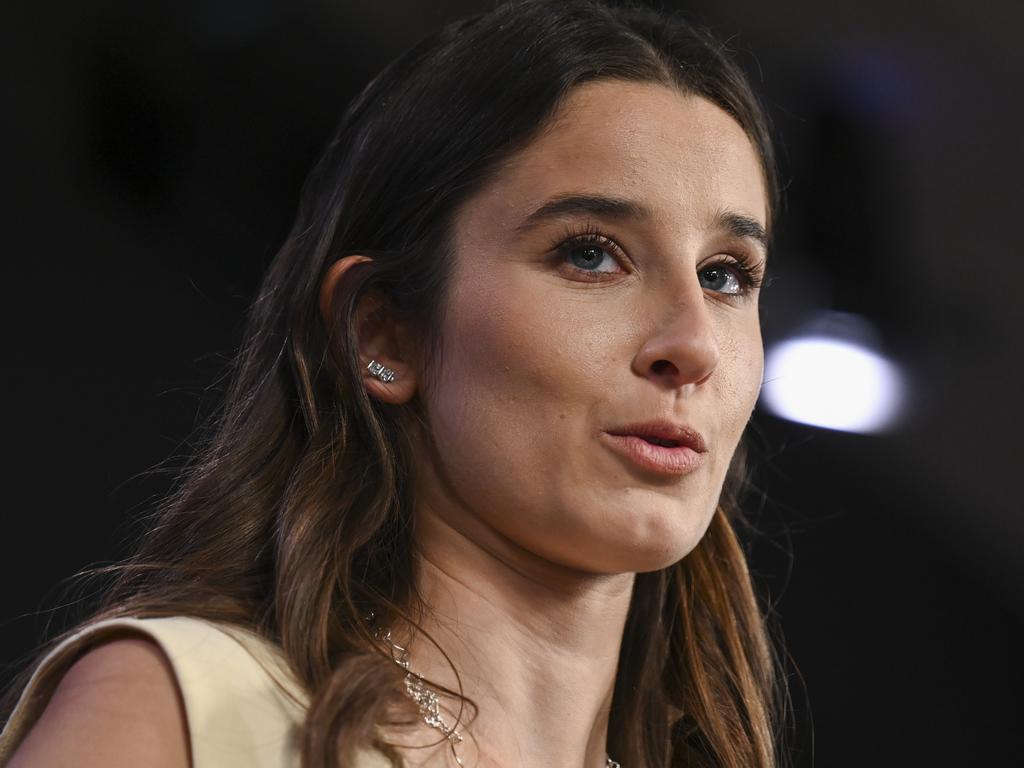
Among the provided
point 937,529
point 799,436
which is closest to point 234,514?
point 799,436

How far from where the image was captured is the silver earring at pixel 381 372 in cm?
165

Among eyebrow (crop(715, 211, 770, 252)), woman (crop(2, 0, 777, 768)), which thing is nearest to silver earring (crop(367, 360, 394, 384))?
woman (crop(2, 0, 777, 768))

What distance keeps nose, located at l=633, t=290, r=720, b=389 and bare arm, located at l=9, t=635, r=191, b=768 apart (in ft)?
1.82

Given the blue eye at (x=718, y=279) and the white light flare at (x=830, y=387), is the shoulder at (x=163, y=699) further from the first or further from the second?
the white light flare at (x=830, y=387)

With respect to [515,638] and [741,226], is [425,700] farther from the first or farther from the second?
[741,226]

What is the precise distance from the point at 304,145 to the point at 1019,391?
1.26m

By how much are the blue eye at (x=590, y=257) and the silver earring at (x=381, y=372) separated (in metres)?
0.24

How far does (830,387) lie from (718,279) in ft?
2.89

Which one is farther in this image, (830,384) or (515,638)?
(830,384)

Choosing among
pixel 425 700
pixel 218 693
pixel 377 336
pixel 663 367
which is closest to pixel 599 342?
pixel 663 367

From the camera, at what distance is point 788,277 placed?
2.49 metres

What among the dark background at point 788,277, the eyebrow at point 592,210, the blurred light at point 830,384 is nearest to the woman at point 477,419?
the eyebrow at point 592,210

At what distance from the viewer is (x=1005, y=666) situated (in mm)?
2461

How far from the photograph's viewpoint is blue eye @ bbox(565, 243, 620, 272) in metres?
1.57
